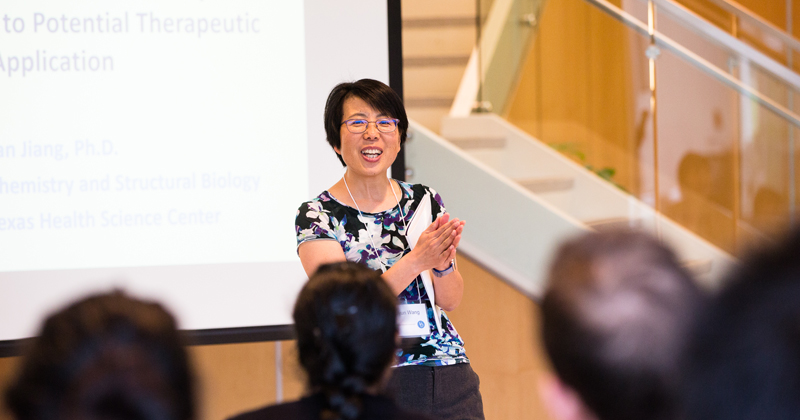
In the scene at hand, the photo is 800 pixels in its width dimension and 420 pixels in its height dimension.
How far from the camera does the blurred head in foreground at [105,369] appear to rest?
739 mm

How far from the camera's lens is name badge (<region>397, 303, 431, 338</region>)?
1.89m

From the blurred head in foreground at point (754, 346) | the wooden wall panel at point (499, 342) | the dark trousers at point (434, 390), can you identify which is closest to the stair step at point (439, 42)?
the wooden wall panel at point (499, 342)

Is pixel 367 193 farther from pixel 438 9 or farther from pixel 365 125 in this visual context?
pixel 438 9

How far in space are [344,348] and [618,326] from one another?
50cm

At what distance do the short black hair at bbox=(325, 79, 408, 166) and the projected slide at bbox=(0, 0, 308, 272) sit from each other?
65 centimetres

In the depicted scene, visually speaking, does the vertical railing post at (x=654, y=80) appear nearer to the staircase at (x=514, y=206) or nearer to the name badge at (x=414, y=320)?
the staircase at (x=514, y=206)

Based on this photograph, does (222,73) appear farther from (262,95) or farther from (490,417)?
(490,417)

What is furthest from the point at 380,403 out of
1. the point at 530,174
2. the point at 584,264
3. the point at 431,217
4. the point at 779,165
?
the point at 779,165

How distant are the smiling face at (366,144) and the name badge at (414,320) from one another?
425mm

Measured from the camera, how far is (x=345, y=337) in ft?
3.61

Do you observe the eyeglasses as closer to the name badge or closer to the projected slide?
the name badge

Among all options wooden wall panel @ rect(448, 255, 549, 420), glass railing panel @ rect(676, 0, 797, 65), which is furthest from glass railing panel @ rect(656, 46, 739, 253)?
wooden wall panel @ rect(448, 255, 549, 420)

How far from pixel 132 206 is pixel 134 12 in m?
0.76

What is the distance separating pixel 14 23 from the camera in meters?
2.54
